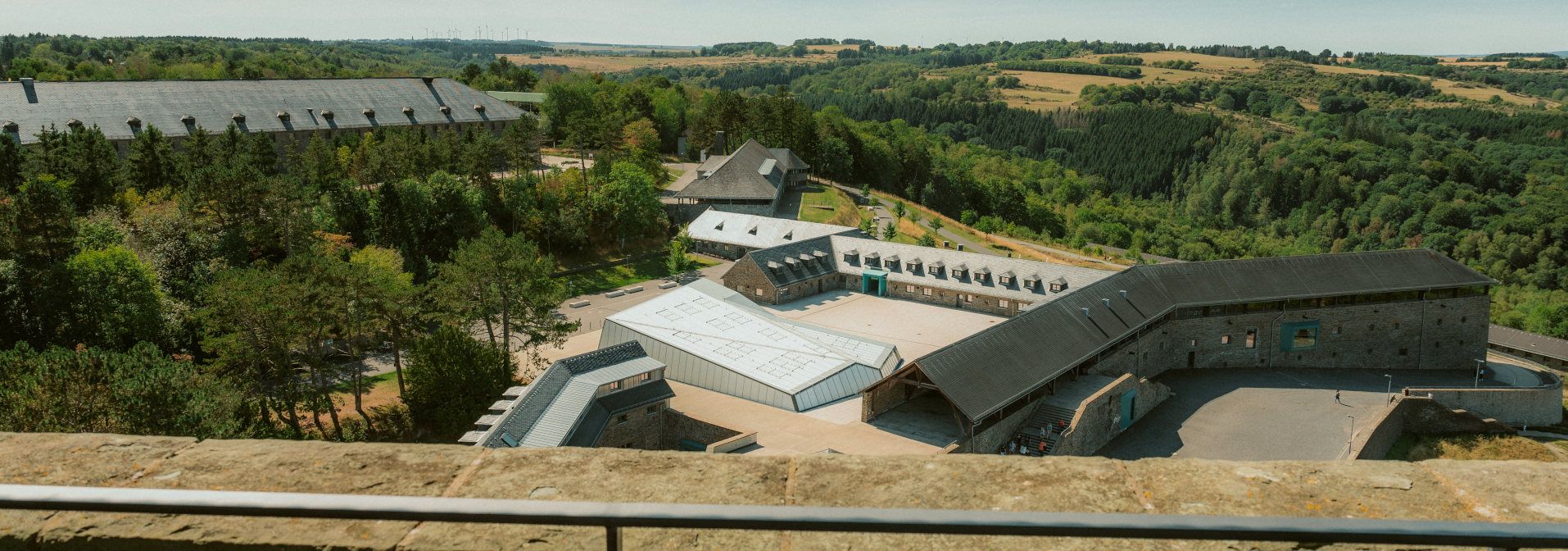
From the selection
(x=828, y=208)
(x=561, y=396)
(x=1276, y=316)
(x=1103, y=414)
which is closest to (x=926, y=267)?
(x=1276, y=316)

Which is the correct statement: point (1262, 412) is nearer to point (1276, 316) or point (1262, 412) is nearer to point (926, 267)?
point (1276, 316)

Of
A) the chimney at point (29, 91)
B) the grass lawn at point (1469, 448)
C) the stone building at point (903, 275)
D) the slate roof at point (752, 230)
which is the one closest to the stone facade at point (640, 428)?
the stone building at point (903, 275)

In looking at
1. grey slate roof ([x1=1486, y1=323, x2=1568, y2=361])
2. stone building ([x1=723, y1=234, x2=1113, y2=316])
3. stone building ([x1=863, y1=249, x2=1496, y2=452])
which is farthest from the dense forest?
stone building ([x1=863, y1=249, x2=1496, y2=452])

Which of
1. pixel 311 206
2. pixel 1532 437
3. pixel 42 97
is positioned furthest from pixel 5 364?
pixel 1532 437

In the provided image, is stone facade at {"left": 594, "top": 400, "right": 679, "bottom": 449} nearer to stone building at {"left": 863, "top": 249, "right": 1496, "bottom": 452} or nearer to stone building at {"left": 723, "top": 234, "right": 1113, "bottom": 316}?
stone building at {"left": 863, "top": 249, "right": 1496, "bottom": 452}

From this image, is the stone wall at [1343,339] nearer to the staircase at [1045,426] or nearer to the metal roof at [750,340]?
the staircase at [1045,426]

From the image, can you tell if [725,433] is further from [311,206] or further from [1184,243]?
[1184,243]
